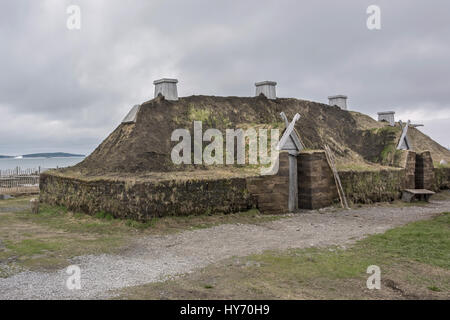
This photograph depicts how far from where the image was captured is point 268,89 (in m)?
24.3

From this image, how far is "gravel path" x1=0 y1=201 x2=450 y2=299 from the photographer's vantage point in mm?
6852

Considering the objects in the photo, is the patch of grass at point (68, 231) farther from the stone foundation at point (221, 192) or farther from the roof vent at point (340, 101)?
the roof vent at point (340, 101)

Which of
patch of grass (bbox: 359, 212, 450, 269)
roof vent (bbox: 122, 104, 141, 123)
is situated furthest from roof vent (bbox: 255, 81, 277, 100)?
patch of grass (bbox: 359, 212, 450, 269)

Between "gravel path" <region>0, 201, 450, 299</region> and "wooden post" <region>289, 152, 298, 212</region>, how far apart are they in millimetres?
740

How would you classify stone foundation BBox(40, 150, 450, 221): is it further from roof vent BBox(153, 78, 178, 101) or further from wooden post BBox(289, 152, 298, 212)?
roof vent BBox(153, 78, 178, 101)

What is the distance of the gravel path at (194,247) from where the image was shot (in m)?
6.85

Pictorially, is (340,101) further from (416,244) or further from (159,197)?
(416,244)

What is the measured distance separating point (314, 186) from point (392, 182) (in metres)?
6.02

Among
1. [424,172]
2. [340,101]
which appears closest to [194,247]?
[424,172]

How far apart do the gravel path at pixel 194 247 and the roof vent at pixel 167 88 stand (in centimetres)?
927

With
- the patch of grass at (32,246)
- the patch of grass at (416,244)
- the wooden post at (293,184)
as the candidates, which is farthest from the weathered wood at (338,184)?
the patch of grass at (32,246)

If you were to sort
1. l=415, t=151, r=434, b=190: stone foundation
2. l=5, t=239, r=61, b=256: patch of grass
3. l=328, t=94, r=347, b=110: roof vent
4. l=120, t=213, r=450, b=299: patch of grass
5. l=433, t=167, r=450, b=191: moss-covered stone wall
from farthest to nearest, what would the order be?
l=328, t=94, r=347, b=110: roof vent → l=433, t=167, r=450, b=191: moss-covered stone wall → l=415, t=151, r=434, b=190: stone foundation → l=5, t=239, r=61, b=256: patch of grass → l=120, t=213, r=450, b=299: patch of grass

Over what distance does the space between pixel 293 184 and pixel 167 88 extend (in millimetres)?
8483
